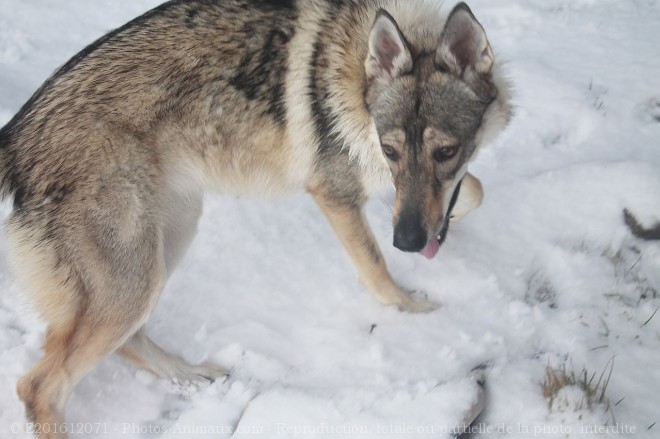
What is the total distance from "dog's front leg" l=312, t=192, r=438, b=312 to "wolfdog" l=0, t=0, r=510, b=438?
0.04 ft

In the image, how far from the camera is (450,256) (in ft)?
12.9

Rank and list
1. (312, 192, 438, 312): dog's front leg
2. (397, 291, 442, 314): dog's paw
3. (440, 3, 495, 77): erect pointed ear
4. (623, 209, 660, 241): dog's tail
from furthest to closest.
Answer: (623, 209, 660, 241): dog's tail → (397, 291, 442, 314): dog's paw → (312, 192, 438, 312): dog's front leg → (440, 3, 495, 77): erect pointed ear

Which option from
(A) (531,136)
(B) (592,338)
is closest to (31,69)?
(A) (531,136)

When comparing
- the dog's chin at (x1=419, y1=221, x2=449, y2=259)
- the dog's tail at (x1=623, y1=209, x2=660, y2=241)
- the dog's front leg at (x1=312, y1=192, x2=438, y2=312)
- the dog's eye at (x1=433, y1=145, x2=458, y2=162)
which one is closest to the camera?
the dog's eye at (x1=433, y1=145, x2=458, y2=162)

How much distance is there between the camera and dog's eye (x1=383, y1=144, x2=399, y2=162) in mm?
3040

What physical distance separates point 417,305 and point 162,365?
61.8 inches

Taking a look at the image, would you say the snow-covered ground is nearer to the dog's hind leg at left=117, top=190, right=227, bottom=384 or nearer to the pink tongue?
the dog's hind leg at left=117, top=190, right=227, bottom=384

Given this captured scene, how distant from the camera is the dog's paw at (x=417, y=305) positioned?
3629 millimetres

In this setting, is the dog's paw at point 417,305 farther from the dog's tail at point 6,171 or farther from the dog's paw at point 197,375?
the dog's tail at point 6,171

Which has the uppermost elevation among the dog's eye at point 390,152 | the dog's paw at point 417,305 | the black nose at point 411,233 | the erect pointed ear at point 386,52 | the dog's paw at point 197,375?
the erect pointed ear at point 386,52

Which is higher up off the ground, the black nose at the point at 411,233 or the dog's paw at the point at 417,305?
the black nose at the point at 411,233

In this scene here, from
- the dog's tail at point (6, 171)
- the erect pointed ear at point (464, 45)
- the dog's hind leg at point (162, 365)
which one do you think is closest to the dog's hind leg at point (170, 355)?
the dog's hind leg at point (162, 365)

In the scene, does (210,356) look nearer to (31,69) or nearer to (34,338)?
(34,338)

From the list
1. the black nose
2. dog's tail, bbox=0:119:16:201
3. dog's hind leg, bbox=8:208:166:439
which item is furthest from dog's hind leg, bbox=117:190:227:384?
the black nose
